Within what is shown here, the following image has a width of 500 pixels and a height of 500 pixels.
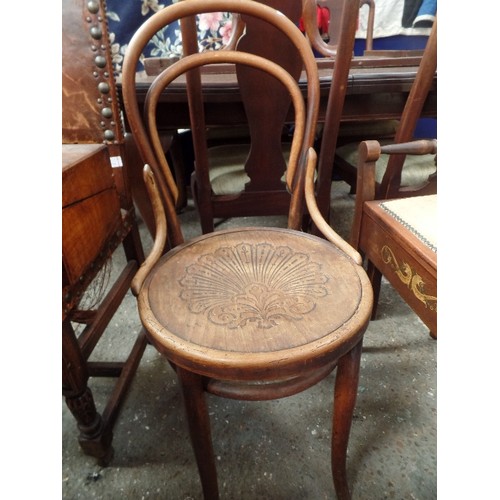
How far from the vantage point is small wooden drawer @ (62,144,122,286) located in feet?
2.10

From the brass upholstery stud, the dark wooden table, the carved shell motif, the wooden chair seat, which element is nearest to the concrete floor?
the wooden chair seat

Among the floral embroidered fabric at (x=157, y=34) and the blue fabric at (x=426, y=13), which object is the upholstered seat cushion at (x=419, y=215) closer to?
the floral embroidered fabric at (x=157, y=34)

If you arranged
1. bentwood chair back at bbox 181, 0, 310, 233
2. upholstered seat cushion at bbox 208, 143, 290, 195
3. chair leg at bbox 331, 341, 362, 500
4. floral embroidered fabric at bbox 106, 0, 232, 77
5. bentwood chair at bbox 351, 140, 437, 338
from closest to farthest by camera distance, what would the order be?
chair leg at bbox 331, 341, 362, 500 < bentwood chair at bbox 351, 140, 437, 338 < bentwood chair back at bbox 181, 0, 310, 233 < upholstered seat cushion at bbox 208, 143, 290, 195 < floral embroidered fabric at bbox 106, 0, 232, 77

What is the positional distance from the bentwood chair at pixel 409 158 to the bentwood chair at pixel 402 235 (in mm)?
156

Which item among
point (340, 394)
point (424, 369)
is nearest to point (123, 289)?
point (340, 394)

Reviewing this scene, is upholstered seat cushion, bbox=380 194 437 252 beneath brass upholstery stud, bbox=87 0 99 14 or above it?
beneath

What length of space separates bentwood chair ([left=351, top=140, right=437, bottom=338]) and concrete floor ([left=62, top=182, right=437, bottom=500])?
37 cm

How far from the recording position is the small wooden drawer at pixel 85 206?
0.64m

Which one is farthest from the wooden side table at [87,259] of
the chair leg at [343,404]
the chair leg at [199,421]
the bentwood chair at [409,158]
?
the bentwood chair at [409,158]

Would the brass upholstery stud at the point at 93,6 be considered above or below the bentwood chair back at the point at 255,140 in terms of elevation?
above

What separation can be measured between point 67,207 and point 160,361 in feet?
2.28

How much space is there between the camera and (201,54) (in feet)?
2.61

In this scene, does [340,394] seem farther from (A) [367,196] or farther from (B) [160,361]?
(B) [160,361]

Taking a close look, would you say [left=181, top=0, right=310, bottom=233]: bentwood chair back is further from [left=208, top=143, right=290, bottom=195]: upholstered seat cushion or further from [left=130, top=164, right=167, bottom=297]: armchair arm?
[left=130, top=164, right=167, bottom=297]: armchair arm
